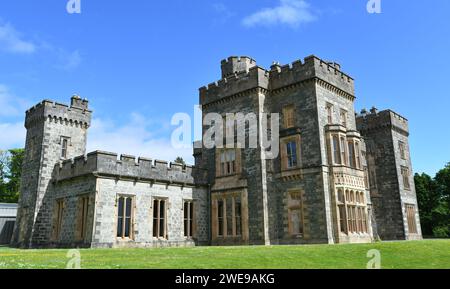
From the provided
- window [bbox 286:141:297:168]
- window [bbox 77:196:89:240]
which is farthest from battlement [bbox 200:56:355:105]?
window [bbox 77:196:89:240]

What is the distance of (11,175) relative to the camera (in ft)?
182

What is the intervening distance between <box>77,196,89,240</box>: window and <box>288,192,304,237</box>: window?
1219 cm

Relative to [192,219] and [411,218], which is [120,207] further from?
[411,218]

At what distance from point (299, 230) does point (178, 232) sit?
7.72 meters

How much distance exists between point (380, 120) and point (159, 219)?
22.7 meters

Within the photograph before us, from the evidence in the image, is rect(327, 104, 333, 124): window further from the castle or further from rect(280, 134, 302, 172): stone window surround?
rect(280, 134, 302, 172): stone window surround

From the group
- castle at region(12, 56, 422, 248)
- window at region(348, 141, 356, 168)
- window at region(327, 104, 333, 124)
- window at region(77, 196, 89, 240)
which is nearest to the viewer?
window at region(77, 196, 89, 240)

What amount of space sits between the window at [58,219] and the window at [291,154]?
14.8m

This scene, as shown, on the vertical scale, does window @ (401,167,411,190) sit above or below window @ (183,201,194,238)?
above

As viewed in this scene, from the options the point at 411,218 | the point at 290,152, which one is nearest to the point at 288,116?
the point at 290,152

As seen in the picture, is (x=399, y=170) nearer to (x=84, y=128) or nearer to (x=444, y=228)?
(x=444, y=228)

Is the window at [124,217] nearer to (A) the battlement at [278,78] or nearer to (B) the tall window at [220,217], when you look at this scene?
(B) the tall window at [220,217]

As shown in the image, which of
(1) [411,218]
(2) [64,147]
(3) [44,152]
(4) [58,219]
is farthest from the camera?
(1) [411,218]

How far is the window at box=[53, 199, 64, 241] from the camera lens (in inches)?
988
